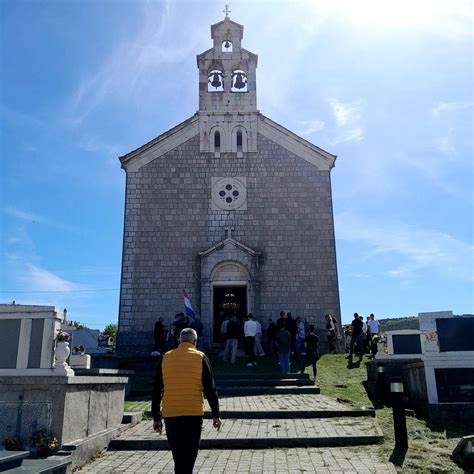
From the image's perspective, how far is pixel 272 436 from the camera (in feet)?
26.6

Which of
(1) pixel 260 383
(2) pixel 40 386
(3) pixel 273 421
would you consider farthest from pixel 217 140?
(2) pixel 40 386

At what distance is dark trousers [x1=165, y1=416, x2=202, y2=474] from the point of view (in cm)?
531

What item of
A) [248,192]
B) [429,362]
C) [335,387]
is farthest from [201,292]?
[429,362]

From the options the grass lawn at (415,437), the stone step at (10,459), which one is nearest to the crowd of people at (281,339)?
the grass lawn at (415,437)

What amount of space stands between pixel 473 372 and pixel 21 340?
8.51 metres

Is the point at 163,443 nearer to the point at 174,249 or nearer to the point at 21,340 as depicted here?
the point at 21,340

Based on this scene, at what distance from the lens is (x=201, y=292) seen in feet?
67.4

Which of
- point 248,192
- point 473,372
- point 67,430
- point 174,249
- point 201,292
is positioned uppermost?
point 248,192

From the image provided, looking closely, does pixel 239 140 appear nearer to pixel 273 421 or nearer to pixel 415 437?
pixel 273 421

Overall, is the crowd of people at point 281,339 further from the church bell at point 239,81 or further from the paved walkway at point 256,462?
the church bell at point 239,81

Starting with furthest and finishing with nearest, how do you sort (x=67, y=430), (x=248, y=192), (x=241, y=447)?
(x=248, y=192) → (x=241, y=447) → (x=67, y=430)

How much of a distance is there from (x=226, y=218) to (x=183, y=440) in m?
16.5

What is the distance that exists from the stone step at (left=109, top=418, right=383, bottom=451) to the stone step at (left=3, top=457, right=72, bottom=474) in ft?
6.44

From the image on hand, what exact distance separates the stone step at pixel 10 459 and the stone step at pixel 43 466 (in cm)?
7
